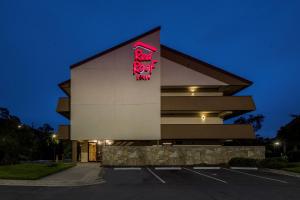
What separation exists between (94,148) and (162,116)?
8.39m

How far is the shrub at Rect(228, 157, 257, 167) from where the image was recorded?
1331 inches

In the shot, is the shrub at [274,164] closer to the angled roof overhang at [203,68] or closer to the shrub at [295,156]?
the shrub at [295,156]

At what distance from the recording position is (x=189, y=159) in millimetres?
37031

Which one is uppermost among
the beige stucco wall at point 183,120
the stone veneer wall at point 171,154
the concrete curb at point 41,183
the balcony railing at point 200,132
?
the beige stucco wall at point 183,120

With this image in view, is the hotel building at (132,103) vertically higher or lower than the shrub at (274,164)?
higher

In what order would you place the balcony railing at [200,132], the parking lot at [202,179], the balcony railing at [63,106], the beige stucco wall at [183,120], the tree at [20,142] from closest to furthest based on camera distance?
1. the parking lot at [202,179]
2. the tree at [20,142]
3. the balcony railing at [200,132]
4. the balcony railing at [63,106]
5. the beige stucco wall at [183,120]

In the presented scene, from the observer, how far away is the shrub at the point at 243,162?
1331 inches

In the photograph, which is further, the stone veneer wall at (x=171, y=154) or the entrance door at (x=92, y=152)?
the entrance door at (x=92, y=152)

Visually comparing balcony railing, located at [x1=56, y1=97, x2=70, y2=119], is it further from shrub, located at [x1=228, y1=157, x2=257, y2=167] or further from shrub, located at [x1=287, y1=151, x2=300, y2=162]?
shrub, located at [x1=287, y1=151, x2=300, y2=162]

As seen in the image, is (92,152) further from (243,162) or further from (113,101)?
(243,162)

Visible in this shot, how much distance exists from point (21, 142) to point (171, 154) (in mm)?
17937

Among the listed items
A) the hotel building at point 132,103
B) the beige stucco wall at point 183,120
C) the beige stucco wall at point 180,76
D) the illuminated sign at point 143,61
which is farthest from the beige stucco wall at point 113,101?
the beige stucco wall at point 183,120

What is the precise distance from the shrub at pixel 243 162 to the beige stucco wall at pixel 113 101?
899 centimetres

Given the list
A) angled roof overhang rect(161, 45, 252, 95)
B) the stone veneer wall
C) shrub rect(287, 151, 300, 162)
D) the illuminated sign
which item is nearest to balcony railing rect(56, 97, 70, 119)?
the illuminated sign
